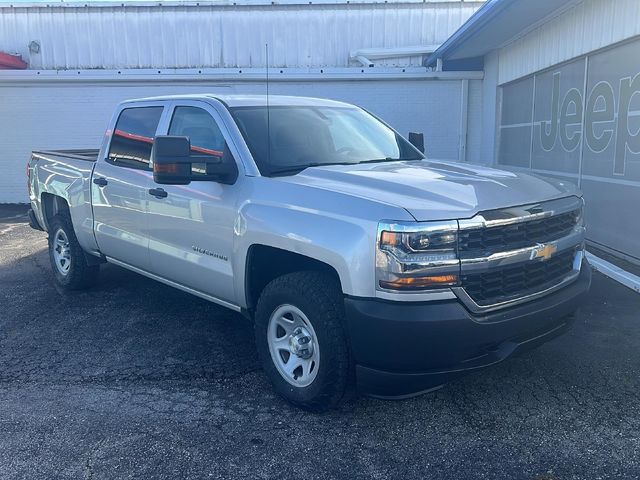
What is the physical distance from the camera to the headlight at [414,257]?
311cm

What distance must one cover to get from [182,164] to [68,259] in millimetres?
3271

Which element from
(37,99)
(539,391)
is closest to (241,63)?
(37,99)

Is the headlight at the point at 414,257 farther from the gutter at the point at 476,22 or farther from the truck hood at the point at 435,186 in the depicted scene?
the gutter at the point at 476,22

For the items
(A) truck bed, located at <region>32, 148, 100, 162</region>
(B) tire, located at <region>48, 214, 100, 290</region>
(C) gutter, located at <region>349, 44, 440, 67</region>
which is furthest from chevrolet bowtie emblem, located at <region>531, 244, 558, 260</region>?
(C) gutter, located at <region>349, 44, 440, 67</region>

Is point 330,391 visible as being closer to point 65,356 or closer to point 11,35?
point 65,356

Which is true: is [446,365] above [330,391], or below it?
above

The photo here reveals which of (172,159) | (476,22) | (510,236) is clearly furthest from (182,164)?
(476,22)

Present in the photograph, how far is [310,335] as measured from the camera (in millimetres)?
3623

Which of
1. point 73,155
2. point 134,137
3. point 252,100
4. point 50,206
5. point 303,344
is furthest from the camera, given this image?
point 50,206

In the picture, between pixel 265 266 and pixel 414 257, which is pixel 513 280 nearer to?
pixel 414 257

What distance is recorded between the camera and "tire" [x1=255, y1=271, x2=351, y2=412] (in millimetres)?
3398

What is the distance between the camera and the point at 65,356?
4.76 metres

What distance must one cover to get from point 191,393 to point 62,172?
3.47m

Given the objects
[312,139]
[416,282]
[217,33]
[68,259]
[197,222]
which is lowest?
[68,259]
